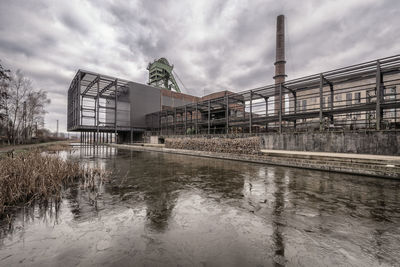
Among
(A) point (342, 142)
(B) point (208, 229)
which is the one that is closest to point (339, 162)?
(A) point (342, 142)

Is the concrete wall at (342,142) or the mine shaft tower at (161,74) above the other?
the mine shaft tower at (161,74)

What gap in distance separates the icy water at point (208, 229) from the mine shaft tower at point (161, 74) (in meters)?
54.5

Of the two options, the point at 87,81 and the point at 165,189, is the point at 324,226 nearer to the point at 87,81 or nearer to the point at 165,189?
the point at 165,189

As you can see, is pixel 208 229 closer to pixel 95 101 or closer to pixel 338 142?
pixel 338 142

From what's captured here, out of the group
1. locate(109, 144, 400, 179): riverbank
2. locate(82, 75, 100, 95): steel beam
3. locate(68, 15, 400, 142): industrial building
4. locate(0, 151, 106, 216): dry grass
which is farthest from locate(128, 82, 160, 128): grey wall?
locate(0, 151, 106, 216): dry grass

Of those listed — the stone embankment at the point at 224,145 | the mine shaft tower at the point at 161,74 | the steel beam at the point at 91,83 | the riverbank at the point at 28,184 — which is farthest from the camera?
the mine shaft tower at the point at 161,74

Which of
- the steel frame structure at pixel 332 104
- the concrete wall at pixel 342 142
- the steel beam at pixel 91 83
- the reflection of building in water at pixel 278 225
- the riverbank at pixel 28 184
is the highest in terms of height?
the steel beam at pixel 91 83

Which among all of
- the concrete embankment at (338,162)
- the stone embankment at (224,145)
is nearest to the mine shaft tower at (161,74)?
the stone embankment at (224,145)

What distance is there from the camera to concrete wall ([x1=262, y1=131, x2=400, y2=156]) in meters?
10.8

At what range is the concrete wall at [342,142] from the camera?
35.5 ft

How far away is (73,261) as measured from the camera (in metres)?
2.14

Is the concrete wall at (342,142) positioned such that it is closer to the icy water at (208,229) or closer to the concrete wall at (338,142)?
the concrete wall at (338,142)

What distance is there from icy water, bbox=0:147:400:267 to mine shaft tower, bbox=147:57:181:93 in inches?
2145

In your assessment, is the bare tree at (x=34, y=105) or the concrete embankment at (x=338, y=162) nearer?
the concrete embankment at (x=338, y=162)
